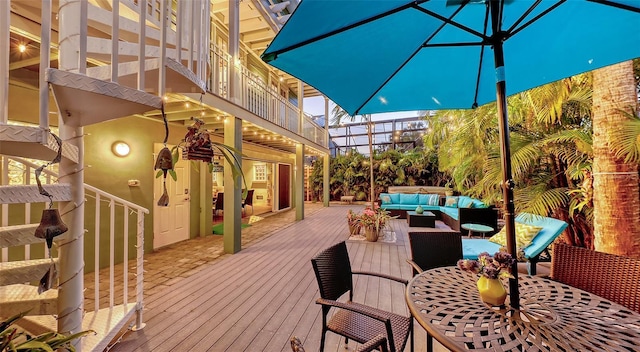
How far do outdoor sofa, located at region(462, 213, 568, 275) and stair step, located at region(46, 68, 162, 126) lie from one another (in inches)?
124

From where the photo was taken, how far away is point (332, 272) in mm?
1714

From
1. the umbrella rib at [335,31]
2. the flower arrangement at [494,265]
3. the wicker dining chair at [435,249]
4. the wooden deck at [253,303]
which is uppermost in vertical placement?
the umbrella rib at [335,31]

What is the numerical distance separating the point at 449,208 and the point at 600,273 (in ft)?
18.8

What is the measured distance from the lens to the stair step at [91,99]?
102 cm

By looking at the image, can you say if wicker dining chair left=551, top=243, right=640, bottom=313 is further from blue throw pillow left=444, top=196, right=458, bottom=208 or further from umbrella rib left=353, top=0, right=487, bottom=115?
blue throw pillow left=444, top=196, right=458, bottom=208

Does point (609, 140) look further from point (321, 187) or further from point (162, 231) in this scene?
point (321, 187)

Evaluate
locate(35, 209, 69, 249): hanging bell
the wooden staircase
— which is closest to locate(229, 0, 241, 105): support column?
the wooden staircase

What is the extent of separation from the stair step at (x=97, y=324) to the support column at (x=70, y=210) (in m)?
0.45

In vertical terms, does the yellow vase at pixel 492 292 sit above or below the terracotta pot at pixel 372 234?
above

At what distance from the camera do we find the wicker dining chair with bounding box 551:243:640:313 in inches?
57.5

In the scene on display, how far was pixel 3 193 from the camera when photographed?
3.12 ft

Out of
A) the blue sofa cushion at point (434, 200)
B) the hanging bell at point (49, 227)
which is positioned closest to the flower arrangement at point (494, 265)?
the hanging bell at point (49, 227)

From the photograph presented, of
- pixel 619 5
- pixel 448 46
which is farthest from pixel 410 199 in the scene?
pixel 619 5

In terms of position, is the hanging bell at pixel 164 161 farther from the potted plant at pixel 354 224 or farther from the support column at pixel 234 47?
the potted plant at pixel 354 224
